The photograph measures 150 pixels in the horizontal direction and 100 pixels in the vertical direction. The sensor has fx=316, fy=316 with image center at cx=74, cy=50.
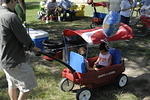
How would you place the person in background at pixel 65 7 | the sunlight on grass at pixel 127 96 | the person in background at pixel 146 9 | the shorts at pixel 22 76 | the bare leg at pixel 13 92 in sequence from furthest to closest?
the person in background at pixel 65 7, the person in background at pixel 146 9, the sunlight on grass at pixel 127 96, the bare leg at pixel 13 92, the shorts at pixel 22 76

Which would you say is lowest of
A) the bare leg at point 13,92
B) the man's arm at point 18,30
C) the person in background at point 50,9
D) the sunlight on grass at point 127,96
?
the sunlight on grass at point 127,96

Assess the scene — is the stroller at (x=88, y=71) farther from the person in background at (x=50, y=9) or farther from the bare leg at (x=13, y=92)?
the person in background at (x=50, y=9)

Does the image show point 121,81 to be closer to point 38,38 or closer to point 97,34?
point 97,34

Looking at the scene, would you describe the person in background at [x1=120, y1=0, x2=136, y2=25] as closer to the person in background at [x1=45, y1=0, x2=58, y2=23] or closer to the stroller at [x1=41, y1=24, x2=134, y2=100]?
the stroller at [x1=41, y1=24, x2=134, y2=100]

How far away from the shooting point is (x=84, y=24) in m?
13.0

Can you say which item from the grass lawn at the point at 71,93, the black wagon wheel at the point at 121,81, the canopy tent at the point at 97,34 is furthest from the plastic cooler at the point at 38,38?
the black wagon wheel at the point at 121,81

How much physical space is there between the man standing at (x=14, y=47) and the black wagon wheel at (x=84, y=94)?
1.25m

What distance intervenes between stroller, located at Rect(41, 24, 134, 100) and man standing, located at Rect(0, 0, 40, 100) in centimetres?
105

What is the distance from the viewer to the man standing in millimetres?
4281

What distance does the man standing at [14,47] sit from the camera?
14.0ft

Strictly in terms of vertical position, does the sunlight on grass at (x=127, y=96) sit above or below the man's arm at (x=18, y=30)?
below

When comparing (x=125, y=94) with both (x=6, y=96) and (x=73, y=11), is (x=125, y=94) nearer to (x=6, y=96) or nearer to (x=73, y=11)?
(x=6, y=96)

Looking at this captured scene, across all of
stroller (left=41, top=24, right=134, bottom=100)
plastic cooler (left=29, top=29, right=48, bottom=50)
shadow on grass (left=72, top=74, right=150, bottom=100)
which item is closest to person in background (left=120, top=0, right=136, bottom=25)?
plastic cooler (left=29, top=29, right=48, bottom=50)

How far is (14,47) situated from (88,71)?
1.89 meters
